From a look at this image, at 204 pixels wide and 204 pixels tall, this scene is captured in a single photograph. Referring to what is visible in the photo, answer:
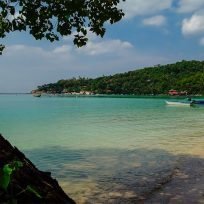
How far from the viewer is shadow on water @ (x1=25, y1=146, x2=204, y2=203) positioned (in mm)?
8835

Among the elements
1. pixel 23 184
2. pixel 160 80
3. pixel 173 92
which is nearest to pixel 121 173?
pixel 23 184

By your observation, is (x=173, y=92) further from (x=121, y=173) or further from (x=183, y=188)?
(x=183, y=188)

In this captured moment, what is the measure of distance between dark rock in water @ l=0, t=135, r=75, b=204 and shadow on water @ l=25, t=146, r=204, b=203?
363 centimetres

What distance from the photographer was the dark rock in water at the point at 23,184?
414cm

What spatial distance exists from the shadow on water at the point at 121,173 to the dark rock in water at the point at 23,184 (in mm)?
3634

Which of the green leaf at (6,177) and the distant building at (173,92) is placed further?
the distant building at (173,92)

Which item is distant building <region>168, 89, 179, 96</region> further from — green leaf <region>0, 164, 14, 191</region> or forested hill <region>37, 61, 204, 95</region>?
green leaf <region>0, 164, 14, 191</region>

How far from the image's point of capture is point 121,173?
11320mm

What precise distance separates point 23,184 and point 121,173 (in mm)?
6939

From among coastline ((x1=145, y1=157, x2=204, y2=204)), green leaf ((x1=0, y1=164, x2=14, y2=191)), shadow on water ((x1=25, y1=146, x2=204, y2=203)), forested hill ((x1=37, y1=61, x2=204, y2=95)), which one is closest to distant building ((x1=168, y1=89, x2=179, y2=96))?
forested hill ((x1=37, y1=61, x2=204, y2=95))

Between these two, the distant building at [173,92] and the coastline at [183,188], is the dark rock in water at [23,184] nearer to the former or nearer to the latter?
the coastline at [183,188]

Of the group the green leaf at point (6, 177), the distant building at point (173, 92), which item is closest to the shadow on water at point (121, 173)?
the green leaf at point (6, 177)

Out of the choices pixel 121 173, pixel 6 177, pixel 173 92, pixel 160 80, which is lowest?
pixel 173 92

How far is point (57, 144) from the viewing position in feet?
61.7
